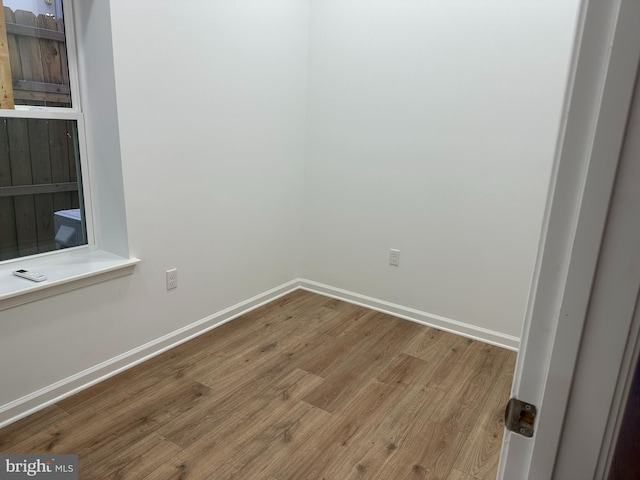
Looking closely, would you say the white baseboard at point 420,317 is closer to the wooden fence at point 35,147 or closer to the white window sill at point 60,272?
the white window sill at point 60,272

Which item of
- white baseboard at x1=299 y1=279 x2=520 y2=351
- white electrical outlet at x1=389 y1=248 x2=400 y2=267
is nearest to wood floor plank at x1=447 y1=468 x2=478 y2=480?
white baseboard at x1=299 y1=279 x2=520 y2=351

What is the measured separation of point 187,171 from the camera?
2561 mm

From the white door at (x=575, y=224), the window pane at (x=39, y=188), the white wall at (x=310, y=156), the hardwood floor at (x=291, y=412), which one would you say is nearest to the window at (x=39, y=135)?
the window pane at (x=39, y=188)

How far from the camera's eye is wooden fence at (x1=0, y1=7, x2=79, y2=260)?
2.03 meters

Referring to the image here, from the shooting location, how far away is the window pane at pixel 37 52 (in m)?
2.00

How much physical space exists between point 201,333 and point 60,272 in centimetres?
98

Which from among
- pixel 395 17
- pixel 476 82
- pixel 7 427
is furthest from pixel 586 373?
pixel 395 17

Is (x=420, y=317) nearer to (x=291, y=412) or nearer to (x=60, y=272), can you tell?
(x=291, y=412)

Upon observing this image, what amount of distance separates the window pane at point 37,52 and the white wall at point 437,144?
167cm

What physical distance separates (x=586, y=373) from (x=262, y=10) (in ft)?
9.51

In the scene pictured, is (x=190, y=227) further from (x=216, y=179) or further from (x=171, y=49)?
(x=171, y=49)

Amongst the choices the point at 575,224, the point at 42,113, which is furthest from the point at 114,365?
the point at 575,224

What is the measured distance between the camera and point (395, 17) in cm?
285

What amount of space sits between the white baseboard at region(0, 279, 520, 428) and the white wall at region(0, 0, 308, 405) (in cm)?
5
